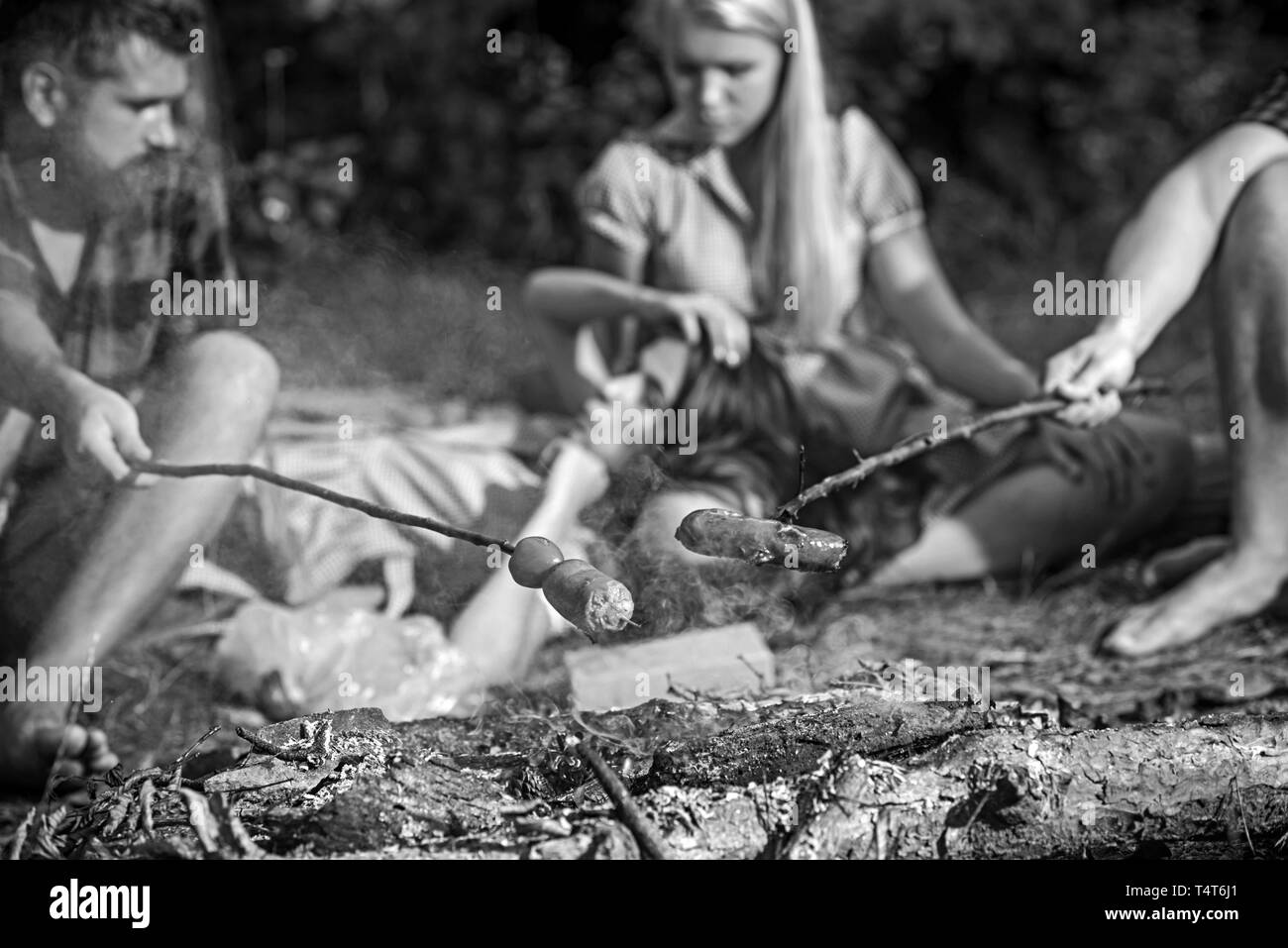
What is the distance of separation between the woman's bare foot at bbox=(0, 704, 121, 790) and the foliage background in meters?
4.65

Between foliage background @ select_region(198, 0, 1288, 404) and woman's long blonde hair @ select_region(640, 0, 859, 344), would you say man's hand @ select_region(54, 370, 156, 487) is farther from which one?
foliage background @ select_region(198, 0, 1288, 404)

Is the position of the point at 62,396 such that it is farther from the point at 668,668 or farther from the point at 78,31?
the point at 668,668

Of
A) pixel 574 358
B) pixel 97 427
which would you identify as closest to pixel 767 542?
pixel 97 427

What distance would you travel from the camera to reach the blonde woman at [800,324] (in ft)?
11.6

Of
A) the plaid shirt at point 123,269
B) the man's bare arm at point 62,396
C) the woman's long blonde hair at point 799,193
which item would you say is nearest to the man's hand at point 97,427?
the man's bare arm at point 62,396

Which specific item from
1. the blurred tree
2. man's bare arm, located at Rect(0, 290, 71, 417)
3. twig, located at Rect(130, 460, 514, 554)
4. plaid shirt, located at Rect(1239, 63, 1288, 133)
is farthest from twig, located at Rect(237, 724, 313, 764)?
the blurred tree

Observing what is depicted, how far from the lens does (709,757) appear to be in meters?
1.95

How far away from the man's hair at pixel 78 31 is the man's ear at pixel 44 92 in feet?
0.08

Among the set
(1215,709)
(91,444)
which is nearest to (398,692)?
(91,444)

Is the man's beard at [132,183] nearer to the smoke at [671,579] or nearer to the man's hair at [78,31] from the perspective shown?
the man's hair at [78,31]

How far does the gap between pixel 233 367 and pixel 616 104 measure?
4827mm

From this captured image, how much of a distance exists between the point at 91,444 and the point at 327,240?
4.67 m

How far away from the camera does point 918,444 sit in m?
2.60
